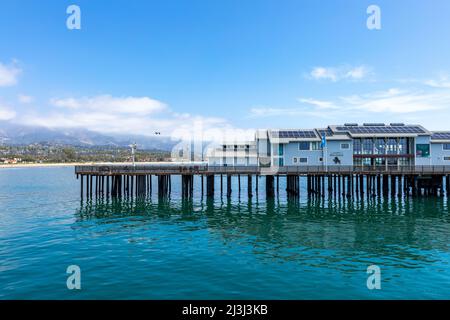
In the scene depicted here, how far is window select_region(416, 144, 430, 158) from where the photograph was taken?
49.4 m

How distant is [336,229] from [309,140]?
22.3m

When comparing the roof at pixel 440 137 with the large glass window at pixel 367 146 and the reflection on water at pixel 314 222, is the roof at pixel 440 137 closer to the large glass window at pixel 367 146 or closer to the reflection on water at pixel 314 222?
the large glass window at pixel 367 146

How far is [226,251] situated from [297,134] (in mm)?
32978

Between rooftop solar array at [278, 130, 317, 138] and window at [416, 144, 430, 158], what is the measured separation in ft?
55.6

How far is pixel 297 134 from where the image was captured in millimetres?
50844

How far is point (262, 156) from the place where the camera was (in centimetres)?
5097

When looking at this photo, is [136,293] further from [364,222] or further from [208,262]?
[364,222]

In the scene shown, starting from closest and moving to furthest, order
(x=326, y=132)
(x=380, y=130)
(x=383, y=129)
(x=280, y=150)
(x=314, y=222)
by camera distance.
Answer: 1. (x=314, y=222)
2. (x=280, y=150)
3. (x=380, y=130)
4. (x=383, y=129)
5. (x=326, y=132)

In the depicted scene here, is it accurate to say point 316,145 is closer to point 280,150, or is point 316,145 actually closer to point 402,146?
point 280,150

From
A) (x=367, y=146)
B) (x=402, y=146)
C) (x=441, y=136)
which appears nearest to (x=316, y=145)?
(x=367, y=146)

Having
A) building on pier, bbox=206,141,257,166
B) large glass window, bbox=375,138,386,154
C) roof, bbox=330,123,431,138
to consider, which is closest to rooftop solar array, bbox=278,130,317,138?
roof, bbox=330,123,431,138

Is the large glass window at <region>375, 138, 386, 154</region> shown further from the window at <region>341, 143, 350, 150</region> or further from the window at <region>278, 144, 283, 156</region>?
the window at <region>278, 144, 283, 156</region>

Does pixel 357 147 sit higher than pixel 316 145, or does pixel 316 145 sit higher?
pixel 316 145
